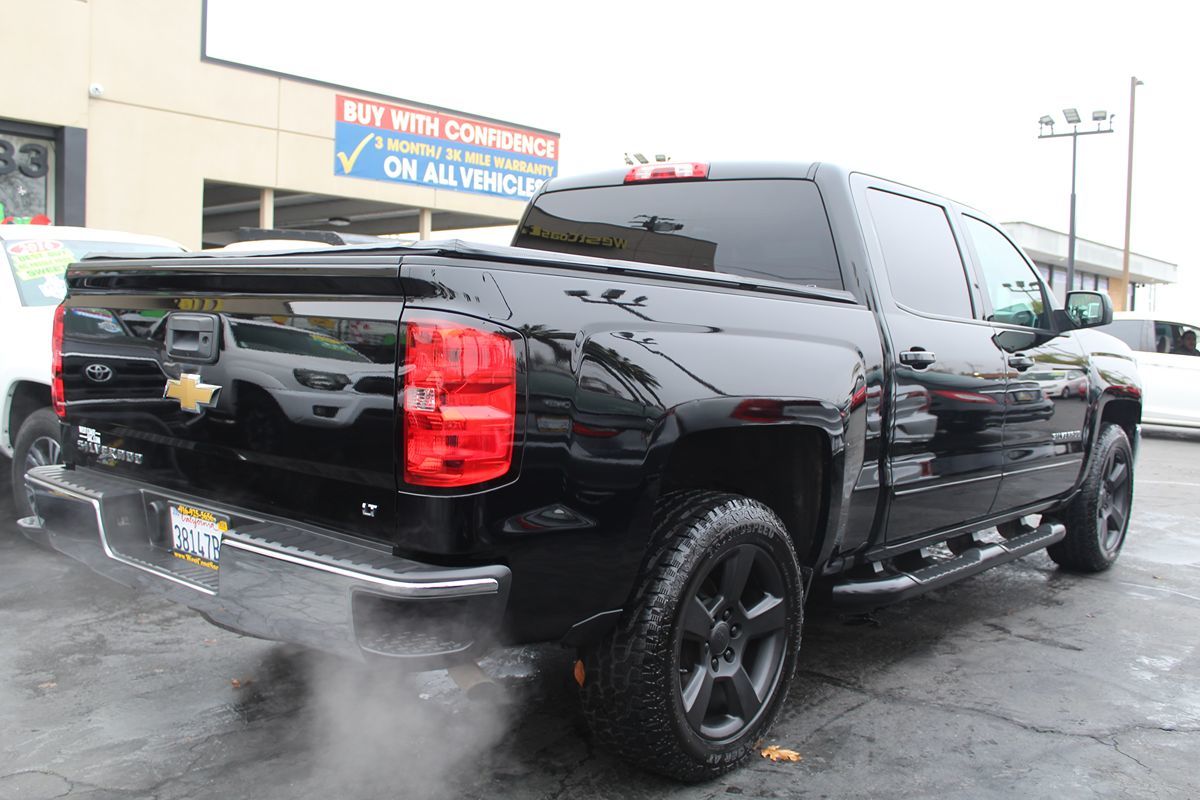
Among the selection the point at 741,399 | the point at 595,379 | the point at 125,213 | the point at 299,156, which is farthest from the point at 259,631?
the point at 299,156

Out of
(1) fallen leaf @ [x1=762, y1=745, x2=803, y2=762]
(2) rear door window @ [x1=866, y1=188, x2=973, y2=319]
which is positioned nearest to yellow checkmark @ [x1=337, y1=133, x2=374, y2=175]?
(2) rear door window @ [x1=866, y1=188, x2=973, y2=319]

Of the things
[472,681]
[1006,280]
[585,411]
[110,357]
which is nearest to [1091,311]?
[1006,280]

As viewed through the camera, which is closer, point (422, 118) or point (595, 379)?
point (595, 379)

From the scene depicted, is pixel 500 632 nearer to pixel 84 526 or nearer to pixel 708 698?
pixel 708 698

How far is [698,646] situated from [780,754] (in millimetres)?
535

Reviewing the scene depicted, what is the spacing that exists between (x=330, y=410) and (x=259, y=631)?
0.60 meters

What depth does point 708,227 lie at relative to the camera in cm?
429

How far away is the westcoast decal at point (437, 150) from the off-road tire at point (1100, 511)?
15.9 metres

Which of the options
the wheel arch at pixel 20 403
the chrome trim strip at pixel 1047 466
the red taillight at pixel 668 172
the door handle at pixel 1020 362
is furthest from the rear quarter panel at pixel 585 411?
the wheel arch at pixel 20 403

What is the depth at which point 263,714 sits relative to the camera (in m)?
3.51

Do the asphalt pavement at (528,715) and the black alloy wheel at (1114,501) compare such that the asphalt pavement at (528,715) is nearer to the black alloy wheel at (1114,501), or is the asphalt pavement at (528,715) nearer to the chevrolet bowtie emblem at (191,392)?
the black alloy wheel at (1114,501)

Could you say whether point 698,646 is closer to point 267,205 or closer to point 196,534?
point 196,534

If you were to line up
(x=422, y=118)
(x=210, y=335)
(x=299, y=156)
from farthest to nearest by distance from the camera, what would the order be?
(x=422, y=118) < (x=299, y=156) < (x=210, y=335)

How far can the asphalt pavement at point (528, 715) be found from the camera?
307 cm
